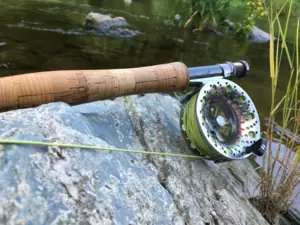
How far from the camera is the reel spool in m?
1.59

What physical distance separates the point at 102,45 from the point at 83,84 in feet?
10.4

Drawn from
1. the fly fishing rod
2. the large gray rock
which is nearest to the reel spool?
the fly fishing rod

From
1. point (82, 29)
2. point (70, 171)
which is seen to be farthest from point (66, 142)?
point (82, 29)

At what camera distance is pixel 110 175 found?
116 cm

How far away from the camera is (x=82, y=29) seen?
4965 millimetres

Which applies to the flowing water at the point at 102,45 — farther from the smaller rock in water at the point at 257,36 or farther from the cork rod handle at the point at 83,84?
the cork rod handle at the point at 83,84

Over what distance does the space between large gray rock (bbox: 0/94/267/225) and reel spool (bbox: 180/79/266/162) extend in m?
0.11

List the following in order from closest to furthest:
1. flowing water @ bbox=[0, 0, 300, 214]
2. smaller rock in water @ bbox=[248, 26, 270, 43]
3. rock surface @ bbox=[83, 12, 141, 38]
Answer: flowing water @ bbox=[0, 0, 300, 214], rock surface @ bbox=[83, 12, 141, 38], smaller rock in water @ bbox=[248, 26, 270, 43]

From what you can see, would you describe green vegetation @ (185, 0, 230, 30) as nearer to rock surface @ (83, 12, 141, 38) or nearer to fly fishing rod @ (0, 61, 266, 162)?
rock surface @ (83, 12, 141, 38)

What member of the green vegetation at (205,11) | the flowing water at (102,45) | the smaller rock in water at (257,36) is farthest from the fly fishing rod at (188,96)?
the smaller rock in water at (257,36)

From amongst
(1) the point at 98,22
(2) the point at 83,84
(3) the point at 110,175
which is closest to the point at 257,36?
(1) the point at 98,22

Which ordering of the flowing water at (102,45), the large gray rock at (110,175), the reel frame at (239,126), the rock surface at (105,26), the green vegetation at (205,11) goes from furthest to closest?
the green vegetation at (205,11)
the rock surface at (105,26)
the flowing water at (102,45)
the reel frame at (239,126)
the large gray rock at (110,175)

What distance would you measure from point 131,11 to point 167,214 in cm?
607

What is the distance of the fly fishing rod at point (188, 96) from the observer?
1.32 m
